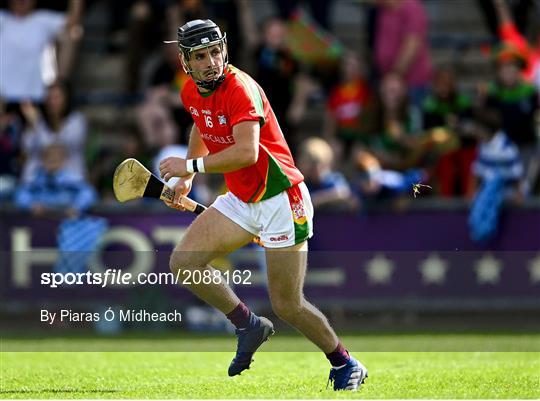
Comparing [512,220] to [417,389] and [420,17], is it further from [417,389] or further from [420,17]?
[417,389]

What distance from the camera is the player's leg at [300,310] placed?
8.77m

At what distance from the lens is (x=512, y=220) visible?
15.2m

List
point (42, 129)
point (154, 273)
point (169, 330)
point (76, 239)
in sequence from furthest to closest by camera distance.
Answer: point (42, 129), point (76, 239), point (169, 330), point (154, 273)

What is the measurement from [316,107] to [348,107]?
4.81 ft

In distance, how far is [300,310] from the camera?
29.0ft

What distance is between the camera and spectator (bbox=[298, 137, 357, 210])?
15.0m

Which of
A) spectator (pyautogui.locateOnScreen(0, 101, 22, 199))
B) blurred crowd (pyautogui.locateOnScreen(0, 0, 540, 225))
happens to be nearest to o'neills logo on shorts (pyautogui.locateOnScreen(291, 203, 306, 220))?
blurred crowd (pyautogui.locateOnScreen(0, 0, 540, 225))

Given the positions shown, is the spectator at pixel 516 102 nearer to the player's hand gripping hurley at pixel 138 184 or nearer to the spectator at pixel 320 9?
the spectator at pixel 320 9

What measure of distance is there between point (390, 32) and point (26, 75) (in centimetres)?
468

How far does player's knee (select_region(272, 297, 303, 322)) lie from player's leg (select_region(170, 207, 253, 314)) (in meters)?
0.37

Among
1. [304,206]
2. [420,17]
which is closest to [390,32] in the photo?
[420,17]

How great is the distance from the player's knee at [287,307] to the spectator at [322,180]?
617cm

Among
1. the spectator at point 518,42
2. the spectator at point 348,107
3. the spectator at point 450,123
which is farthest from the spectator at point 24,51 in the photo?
the spectator at point 518,42

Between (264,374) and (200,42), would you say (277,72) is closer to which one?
(264,374)
